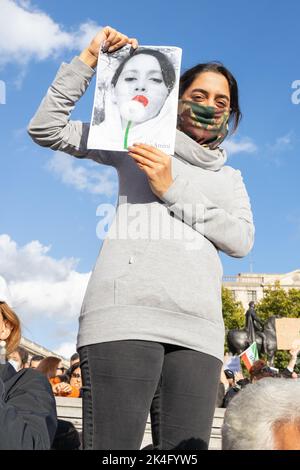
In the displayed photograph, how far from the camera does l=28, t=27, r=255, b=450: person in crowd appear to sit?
2025 millimetres

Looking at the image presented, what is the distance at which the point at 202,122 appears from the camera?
98.7 inches

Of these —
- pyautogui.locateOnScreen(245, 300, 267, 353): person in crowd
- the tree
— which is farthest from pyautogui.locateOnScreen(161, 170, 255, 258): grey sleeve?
the tree

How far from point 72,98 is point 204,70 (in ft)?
1.95

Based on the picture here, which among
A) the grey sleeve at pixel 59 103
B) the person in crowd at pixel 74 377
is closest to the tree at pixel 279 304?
the person in crowd at pixel 74 377

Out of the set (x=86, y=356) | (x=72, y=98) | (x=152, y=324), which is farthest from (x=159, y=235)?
(x=72, y=98)

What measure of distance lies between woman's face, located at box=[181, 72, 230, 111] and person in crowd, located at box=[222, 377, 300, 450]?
1256 millimetres

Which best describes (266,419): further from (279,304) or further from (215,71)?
(279,304)

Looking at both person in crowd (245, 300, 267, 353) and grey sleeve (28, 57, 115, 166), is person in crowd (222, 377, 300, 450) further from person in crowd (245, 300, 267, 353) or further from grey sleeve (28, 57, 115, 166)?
person in crowd (245, 300, 267, 353)

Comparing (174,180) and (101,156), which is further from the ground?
(101,156)

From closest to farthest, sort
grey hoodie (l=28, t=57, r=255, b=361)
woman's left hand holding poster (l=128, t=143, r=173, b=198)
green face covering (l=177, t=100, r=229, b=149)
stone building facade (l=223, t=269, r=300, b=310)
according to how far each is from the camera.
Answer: grey hoodie (l=28, t=57, r=255, b=361)
woman's left hand holding poster (l=128, t=143, r=173, b=198)
green face covering (l=177, t=100, r=229, b=149)
stone building facade (l=223, t=269, r=300, b=310)

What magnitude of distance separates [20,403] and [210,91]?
142 cm

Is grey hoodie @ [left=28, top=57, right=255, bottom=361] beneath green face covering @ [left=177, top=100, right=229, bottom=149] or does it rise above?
beneath

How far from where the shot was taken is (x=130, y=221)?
2299mm
